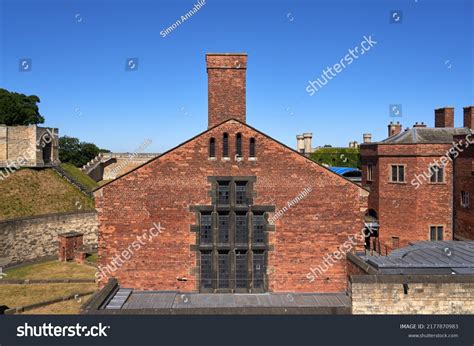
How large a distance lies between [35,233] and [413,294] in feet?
104

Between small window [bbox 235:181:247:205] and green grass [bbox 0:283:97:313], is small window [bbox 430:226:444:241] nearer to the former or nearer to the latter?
small window [bbox 235:181:247:205]

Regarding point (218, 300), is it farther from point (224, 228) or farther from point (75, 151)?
point (75, 151)

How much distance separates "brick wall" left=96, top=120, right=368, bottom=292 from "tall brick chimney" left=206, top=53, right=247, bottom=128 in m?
2.04

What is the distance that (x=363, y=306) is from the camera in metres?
12.6

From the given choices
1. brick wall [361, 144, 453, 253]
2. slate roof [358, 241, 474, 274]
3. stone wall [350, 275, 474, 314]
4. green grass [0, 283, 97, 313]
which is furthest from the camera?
brick wall [361, 144, 453, 253]

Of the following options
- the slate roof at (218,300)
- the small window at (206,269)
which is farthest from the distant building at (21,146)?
the small window at (206,269)

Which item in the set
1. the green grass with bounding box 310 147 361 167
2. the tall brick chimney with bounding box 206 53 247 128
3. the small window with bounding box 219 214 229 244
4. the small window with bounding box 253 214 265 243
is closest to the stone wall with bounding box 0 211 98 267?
the small window with bounding box 219 214 229 244

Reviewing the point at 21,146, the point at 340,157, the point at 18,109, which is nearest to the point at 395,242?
the point at 21,146

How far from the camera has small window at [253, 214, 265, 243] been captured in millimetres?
16547

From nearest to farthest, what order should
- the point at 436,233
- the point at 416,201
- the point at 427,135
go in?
the point at 416,201 → the point at 436,233 → the point at 427,135

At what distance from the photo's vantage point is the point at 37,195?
3997cm

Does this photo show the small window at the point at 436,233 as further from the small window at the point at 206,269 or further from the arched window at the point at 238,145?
the small window at the point at 206,269

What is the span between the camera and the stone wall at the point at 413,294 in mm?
12422
